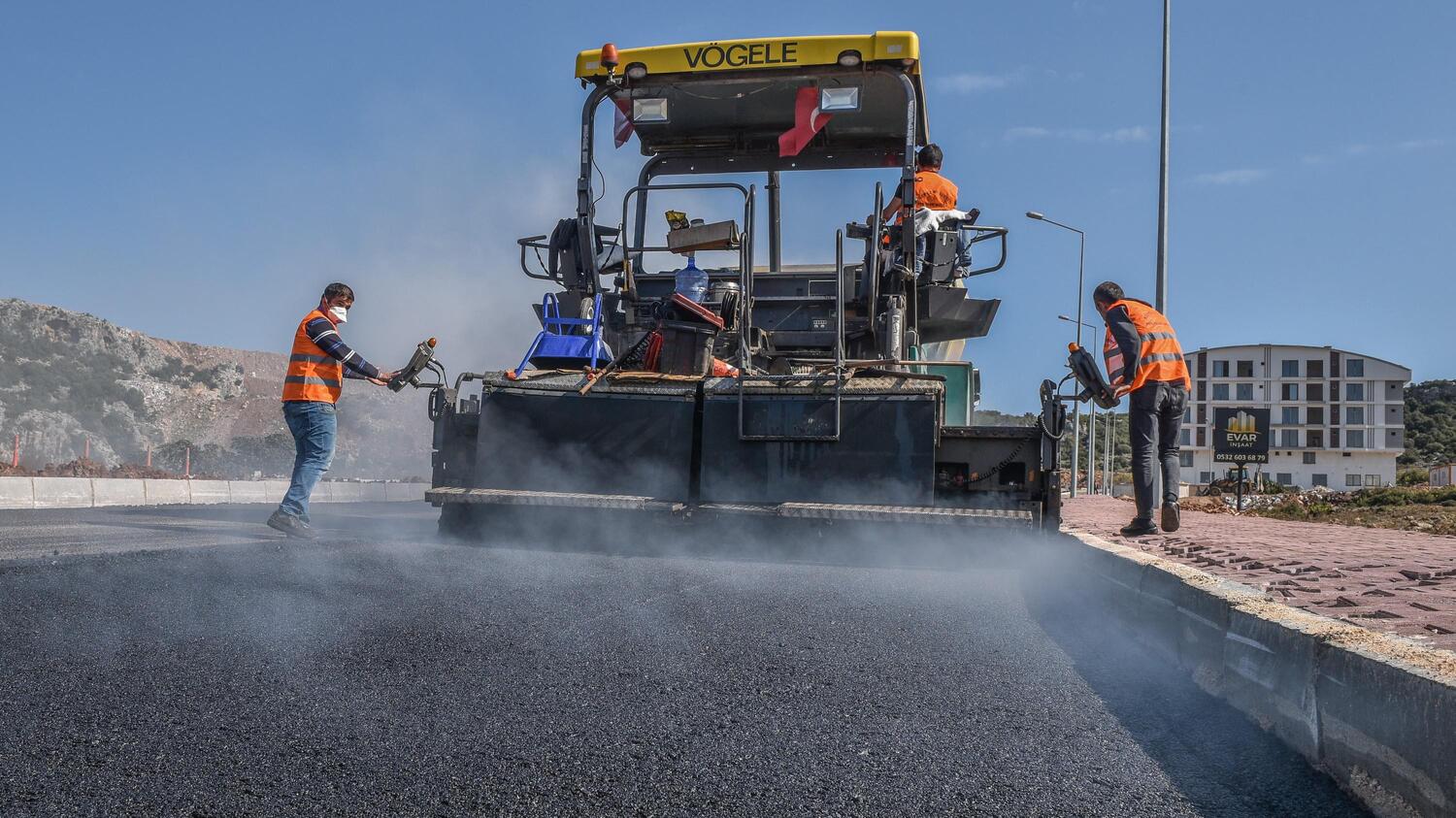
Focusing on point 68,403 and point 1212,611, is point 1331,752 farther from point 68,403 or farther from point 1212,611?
point 68,403

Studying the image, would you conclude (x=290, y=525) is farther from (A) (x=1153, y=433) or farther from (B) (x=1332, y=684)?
(B) (x=1332, y=684)

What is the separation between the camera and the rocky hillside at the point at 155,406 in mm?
44750

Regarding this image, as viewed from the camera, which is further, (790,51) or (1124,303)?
(1124,303)

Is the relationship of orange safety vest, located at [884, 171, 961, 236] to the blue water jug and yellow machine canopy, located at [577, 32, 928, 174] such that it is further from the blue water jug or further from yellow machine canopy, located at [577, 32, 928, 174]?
the blue water jug

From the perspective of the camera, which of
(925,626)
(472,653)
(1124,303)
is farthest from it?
(1124,303)

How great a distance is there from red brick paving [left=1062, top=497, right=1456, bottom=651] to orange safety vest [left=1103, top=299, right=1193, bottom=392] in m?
0.97

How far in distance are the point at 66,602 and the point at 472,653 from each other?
163cm

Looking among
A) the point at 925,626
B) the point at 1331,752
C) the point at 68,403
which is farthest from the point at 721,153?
the point at 68,403

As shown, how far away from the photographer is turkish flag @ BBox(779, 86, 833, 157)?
6645 millimetres

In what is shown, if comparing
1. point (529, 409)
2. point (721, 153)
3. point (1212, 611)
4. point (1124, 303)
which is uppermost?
point (721, 153)

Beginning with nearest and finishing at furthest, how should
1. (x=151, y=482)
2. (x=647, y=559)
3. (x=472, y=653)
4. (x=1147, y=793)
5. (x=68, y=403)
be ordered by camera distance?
(x=1147, y=793)
(x=472, y=653)
(x=647, y=559)
(x=151, y=482)
(x=68, y=403)

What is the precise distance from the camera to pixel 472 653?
345 centimetres

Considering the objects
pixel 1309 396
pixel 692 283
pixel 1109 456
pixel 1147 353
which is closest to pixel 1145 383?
pixel 1147 353

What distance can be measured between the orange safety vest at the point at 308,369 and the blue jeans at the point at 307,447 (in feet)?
0.18
